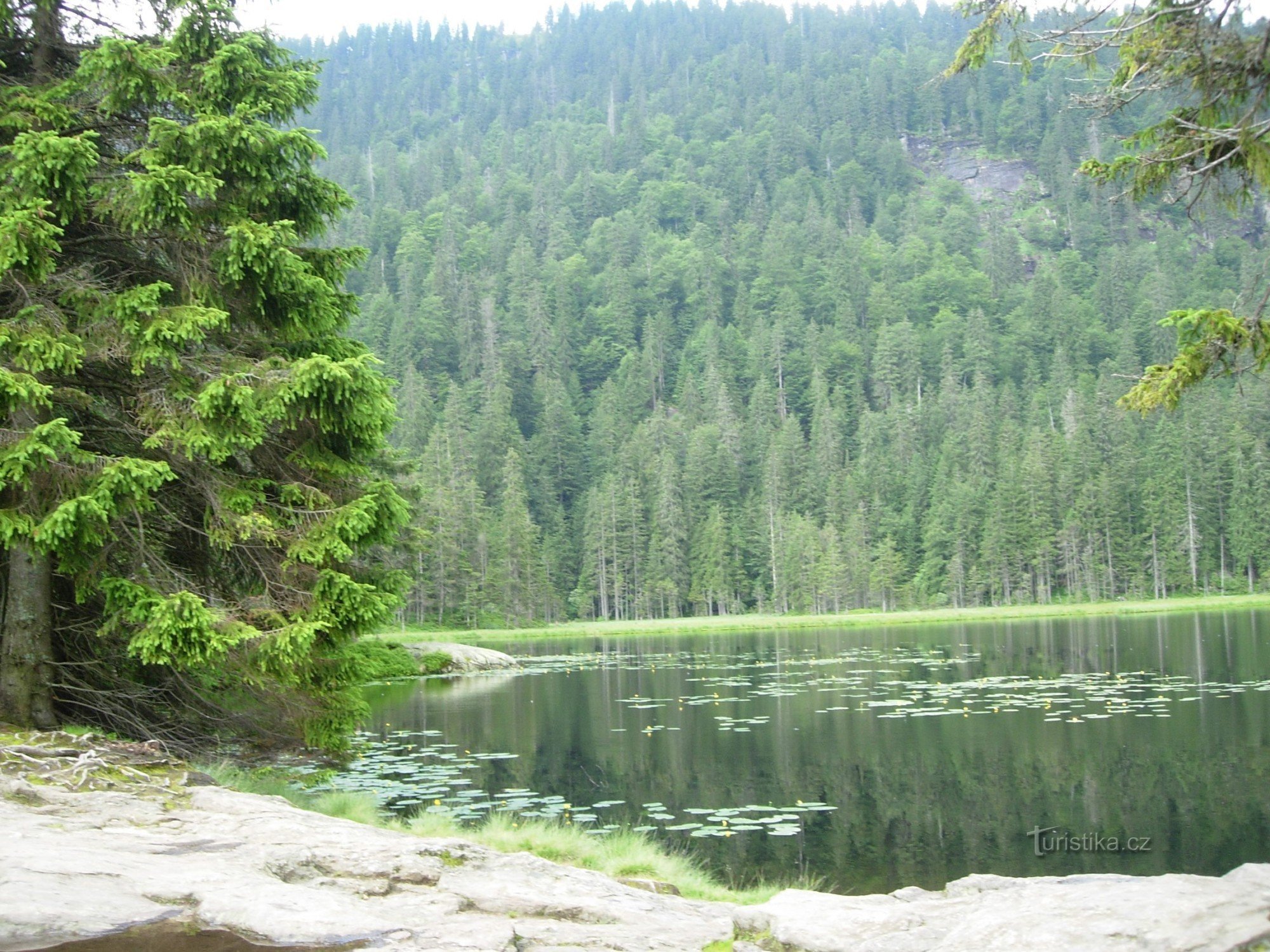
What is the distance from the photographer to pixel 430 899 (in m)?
6.84

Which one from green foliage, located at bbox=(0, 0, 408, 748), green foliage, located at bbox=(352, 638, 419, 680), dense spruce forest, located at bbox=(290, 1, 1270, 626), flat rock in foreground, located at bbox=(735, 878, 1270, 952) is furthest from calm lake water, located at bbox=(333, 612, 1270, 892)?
dense spruce forest, located at bbox=(290, 1, 1270, 626)

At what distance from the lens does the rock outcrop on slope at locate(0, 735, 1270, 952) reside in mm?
5504

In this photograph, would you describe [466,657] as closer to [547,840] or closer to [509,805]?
[509,805]

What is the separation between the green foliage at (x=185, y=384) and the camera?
10023mm

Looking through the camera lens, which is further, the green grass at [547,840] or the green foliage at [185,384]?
the green grass at [547,840]

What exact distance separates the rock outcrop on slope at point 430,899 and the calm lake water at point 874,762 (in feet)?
16.1

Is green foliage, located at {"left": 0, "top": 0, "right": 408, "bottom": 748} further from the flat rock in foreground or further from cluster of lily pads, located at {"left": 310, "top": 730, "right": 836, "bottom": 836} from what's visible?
the flat rock in foreground

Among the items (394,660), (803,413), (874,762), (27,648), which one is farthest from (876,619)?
(803,413)

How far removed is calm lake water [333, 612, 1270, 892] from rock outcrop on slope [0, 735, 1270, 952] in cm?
490

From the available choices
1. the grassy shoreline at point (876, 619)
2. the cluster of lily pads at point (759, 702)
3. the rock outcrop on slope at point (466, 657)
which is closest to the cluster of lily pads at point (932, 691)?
the cluster of lily pads at point (759, 702)

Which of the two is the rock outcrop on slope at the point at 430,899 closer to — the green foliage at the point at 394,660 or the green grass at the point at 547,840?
the green grass at the point at 547,840

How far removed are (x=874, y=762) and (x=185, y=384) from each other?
500 inches

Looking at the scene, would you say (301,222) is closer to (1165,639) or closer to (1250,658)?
(1250,658)

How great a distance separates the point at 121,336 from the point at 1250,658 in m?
34.3
